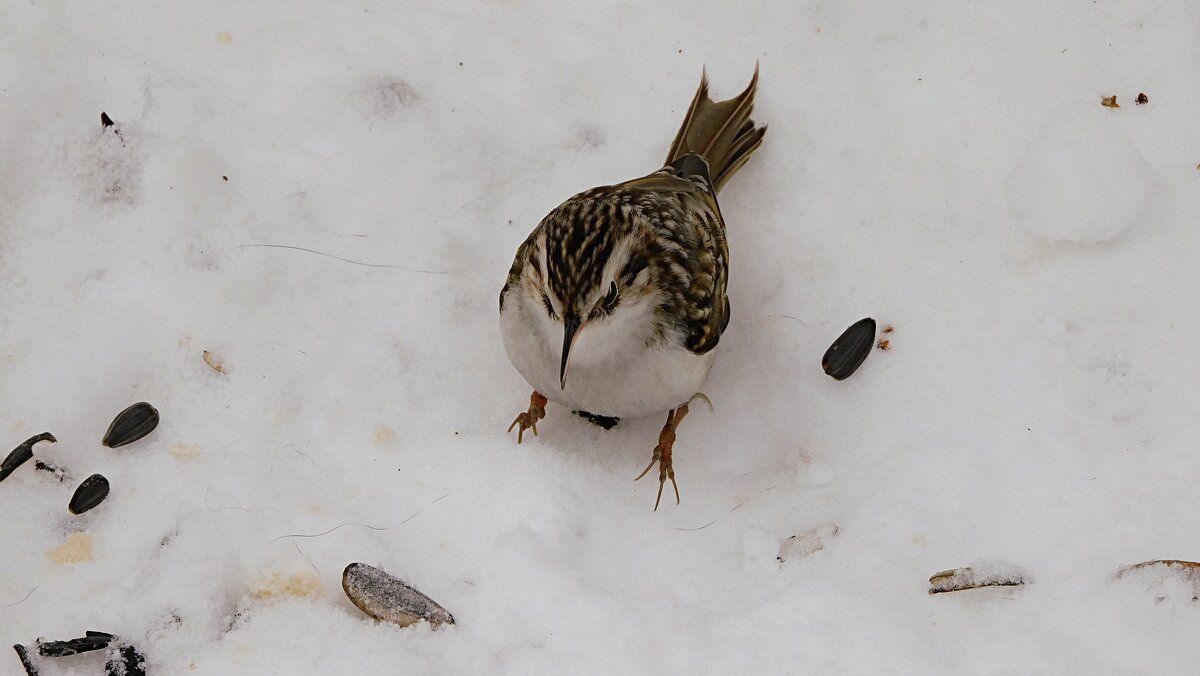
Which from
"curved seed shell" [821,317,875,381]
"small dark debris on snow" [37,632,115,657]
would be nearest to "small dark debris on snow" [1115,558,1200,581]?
"curved seed shell" [821,317,875,381]

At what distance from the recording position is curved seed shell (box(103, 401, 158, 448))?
3.57 metres

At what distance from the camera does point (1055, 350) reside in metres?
3.75

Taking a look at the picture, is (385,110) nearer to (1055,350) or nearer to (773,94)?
(773,94)

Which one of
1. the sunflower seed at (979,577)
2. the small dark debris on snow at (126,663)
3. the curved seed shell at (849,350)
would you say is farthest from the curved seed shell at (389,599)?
the curved seed shell at (849,350)

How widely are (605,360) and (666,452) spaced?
54 cm

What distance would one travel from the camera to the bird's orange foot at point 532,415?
389 cm

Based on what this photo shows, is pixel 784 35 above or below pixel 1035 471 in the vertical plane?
above

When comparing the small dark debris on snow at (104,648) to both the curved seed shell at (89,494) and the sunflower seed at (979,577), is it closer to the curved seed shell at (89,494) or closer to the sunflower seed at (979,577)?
the curved seed shell at (89,494)

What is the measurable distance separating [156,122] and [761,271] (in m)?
2.46

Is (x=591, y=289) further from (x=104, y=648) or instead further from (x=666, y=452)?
(x=104, y=648)

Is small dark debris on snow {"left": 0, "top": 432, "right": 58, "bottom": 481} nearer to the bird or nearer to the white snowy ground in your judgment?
the white snowy ground

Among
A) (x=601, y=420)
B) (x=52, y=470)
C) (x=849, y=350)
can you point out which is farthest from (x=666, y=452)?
(x=52, y=470)

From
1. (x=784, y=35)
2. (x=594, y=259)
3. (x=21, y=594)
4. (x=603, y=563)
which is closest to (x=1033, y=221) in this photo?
(x=784, y=35)

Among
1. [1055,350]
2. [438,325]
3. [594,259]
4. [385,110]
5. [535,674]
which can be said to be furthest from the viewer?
[385,110]
